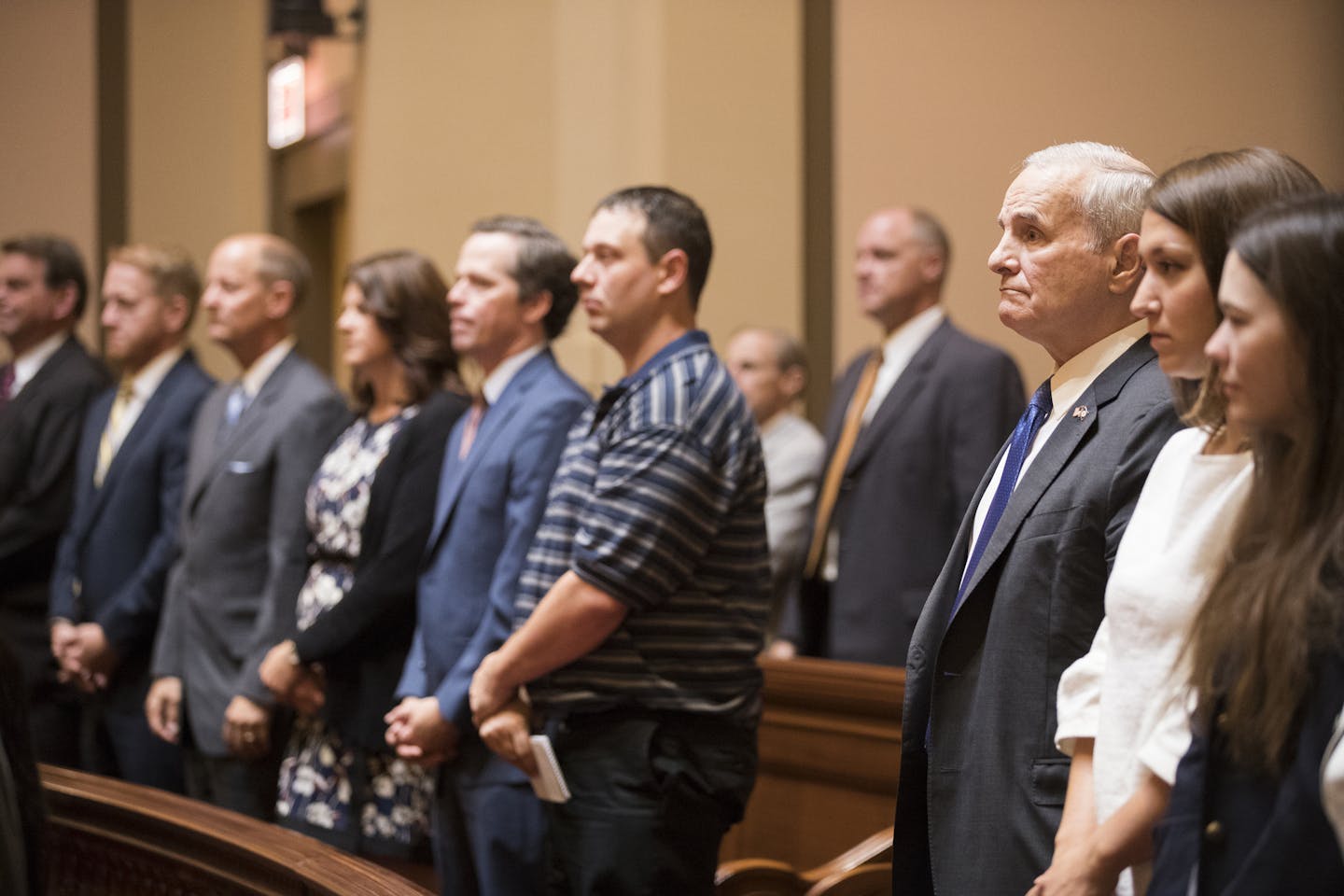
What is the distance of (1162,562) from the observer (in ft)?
5.33

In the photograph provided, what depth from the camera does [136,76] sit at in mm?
6836

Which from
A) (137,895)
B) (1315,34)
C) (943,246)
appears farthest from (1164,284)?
(1315,34)

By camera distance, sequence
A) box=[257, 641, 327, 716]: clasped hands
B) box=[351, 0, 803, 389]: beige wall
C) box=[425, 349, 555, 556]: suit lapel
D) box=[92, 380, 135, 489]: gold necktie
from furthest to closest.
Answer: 1. box=[351, 0, 803, 389]: beige wall
2. box=[92, 380, 135, 489]: gold necktie
3. box=[257, 641, 327, 716]: clasped hands
4. box=[425, 349, 555, 556]: suit lapel

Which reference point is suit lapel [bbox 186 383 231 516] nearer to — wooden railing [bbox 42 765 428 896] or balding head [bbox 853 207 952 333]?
wooden railing [bbox 42 765 428 896]

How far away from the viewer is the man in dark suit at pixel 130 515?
4.37 meters

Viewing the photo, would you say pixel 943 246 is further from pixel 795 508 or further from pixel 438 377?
pixel 438 377

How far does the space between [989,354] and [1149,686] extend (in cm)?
262

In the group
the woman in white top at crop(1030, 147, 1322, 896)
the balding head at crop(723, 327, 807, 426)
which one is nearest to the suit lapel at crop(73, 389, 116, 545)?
the balding head at crop(723, 327, 807, 426)

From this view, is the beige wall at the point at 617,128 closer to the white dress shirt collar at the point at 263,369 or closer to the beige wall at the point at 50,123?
the white dress shirt collar at the point at 263,369

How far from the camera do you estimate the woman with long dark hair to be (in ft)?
4.53

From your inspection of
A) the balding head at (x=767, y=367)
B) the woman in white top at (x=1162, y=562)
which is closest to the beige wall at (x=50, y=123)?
the balding head at (x=767, y=367)

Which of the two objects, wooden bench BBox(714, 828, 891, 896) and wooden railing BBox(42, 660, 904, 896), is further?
wooden bench BBox(714, 828, 891, 896)

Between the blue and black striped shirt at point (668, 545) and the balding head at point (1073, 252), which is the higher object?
the balding head at point (1073, 252)

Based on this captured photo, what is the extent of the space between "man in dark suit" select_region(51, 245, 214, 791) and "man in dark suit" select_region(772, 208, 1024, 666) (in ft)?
6.04
